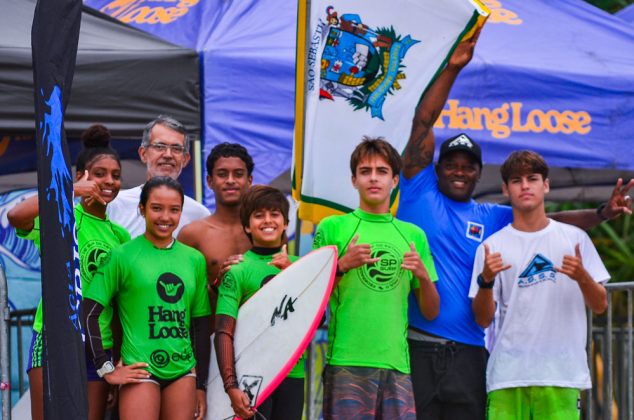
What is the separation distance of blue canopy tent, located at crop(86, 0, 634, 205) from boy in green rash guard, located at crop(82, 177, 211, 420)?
53.3 inches

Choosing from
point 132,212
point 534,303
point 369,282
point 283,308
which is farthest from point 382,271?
point 132,212

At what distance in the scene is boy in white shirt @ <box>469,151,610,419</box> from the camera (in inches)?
196

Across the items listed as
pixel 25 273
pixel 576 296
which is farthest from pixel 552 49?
pixel 25 273

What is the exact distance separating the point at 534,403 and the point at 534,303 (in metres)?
0.48

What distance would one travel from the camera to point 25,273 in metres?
7.95

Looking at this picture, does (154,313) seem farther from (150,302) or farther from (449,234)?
(449,234)

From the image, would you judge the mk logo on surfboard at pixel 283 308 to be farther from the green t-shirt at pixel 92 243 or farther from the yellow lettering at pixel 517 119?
the yellow lettering at pixel 517 119

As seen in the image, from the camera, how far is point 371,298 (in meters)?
4.77

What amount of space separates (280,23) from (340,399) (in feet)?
9.31

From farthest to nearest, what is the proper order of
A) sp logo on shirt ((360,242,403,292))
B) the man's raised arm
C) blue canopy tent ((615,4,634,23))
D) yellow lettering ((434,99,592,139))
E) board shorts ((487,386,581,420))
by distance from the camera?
Result: blue canopy tent ((615,4,634,23)) → yellow lettering ((434,99,592,139)) → the man's raised arm → board shorts ((487,386,581,420)) → sp logo on shirt ((360,242,403,292))

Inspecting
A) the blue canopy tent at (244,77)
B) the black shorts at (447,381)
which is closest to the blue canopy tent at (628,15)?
the blue canopy tent at (244,77)

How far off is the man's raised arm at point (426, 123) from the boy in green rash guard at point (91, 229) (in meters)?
1.52

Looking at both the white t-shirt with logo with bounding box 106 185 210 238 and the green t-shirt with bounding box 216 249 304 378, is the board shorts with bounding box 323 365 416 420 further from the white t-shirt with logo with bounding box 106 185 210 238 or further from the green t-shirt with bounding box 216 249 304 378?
the white t-shirt with logo with bounding box 106 185 210 238

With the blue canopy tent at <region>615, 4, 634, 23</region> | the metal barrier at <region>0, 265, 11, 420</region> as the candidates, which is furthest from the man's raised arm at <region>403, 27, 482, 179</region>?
the blue canopy tent at <region>615, 4, 634, 23</region>
